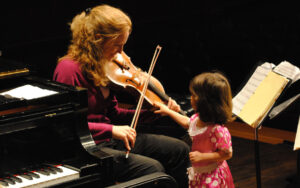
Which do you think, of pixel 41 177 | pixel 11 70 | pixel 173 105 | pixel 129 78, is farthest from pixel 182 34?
pixel 41 177

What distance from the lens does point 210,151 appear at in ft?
8.29

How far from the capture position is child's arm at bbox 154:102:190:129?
2.70 meters

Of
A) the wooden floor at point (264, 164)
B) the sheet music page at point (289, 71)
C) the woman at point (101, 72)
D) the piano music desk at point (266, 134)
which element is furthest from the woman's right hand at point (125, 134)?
the piano music desk at point (266, 134)

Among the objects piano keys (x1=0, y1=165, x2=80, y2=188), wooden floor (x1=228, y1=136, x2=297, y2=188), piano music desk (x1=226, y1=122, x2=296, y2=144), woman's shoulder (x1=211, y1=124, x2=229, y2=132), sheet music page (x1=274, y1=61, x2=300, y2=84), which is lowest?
piano music desk (x1=226, y1=122, x2=296, y2=144)

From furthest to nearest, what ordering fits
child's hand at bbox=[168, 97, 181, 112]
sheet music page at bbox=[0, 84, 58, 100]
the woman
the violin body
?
1. child's hand at bbox=[168, 97, 181, 112]
2. the violin body
3. the woman
4. sheet music page at bbox=[0, 84, 58, 100]

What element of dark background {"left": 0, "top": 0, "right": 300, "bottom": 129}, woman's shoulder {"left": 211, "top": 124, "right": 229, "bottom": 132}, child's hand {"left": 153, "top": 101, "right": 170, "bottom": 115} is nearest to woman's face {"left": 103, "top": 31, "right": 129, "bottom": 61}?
child's hand {"left": 153, "top": 101, "right": 170, "bottom": 115}

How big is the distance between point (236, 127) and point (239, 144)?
0.51 meters

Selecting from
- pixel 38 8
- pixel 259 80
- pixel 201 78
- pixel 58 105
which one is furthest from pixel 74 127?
pixel 38 8

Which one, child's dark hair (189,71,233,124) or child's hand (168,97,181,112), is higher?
child's dark hair (189,71,233,124)

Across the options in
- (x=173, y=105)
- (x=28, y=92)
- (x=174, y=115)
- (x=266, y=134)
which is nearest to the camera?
(x=28, y=92)

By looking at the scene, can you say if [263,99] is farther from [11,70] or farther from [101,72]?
[11,70]

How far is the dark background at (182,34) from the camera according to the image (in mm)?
4934

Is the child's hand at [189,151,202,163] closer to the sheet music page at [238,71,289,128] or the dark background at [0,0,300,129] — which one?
the sheet music page at [238,71,289,128]

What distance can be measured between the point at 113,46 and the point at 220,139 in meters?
0.75
